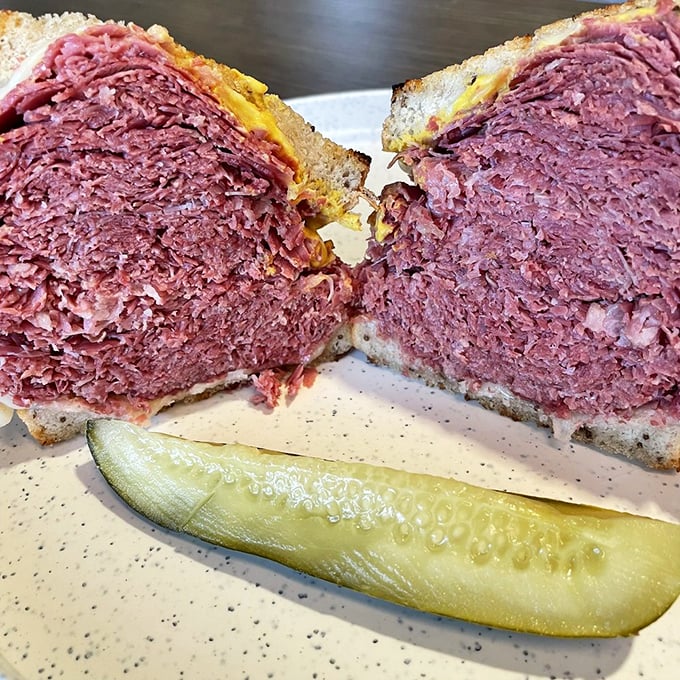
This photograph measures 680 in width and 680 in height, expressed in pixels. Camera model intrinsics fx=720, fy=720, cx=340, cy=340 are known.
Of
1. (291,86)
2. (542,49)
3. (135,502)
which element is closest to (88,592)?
(135,502)

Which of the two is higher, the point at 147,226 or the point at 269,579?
the point at 147,226

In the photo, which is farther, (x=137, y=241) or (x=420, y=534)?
(x=137, y=241)

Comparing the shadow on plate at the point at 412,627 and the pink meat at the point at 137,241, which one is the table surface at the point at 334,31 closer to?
the pink meat at the point at 137,241

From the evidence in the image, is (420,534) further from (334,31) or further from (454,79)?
(334,31)

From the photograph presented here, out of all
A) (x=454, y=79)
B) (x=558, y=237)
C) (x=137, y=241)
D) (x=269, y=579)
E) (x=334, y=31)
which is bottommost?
(x=269, y=579)

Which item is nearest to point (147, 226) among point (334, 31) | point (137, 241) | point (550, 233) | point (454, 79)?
point (137, 241)

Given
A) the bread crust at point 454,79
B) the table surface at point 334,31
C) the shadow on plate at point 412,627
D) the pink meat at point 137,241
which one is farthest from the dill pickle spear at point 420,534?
the table surface at point 334,31

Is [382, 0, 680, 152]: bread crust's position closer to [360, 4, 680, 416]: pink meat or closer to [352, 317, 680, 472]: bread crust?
[360, 4, 680, 416]: pink meat
